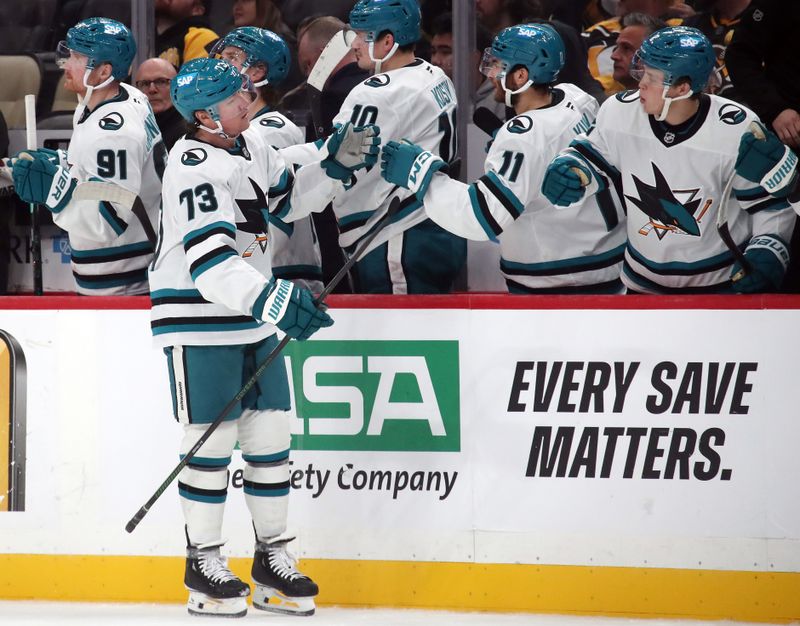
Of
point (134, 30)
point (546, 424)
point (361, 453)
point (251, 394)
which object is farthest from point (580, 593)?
point (134, 30)

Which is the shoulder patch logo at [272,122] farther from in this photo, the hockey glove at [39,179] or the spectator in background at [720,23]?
the spectator in background at [720,23]

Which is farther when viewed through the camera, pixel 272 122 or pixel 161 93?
pixel 161 93

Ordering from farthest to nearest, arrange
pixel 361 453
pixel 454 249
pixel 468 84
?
pixel 468 84 → pixel 454 249 → pixel 361 453

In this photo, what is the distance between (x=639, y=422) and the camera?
3256 millimetres

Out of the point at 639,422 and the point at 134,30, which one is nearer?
the point at 639,422

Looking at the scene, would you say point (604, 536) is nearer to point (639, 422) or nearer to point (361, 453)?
point (639, 422)

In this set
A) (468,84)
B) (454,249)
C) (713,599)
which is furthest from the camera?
(468,84)

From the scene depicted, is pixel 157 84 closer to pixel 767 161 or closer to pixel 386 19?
pixel 386 19

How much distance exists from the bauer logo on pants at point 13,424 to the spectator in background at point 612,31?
1965mm

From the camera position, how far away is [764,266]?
3.21 meters

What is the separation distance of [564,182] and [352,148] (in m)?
0.56

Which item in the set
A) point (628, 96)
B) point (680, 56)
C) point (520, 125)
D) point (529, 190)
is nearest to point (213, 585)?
point (529, 190)

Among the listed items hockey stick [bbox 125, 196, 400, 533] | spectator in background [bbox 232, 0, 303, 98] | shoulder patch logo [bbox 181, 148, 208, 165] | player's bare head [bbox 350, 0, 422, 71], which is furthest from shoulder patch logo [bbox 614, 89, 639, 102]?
spectator in background [bbox 232, 0, 303, 98]

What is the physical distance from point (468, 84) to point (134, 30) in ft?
3.96
